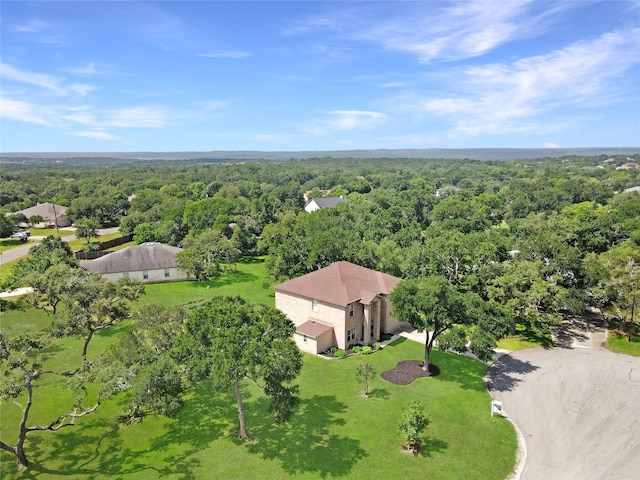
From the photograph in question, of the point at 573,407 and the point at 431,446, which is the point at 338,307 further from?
the point at 573,407

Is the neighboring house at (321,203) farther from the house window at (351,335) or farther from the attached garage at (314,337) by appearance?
the attached garage at (314,337)

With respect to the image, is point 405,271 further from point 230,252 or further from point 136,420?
point 136,420

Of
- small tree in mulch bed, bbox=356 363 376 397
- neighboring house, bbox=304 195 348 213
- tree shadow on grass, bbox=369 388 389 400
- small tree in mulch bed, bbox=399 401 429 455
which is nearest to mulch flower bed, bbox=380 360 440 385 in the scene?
tree shadow on grass, bbox=369 388 389 400

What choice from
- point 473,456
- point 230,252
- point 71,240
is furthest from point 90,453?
point 71,240

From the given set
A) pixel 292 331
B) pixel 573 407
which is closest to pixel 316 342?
pixel 292 331

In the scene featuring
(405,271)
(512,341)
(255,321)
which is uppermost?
(255,321)

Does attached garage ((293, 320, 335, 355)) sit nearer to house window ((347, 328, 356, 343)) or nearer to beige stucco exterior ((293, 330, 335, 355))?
beige stucco exterior ((293, 330, 335, 355))
